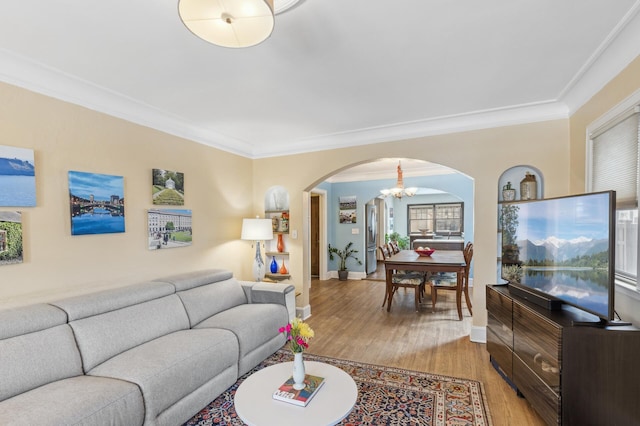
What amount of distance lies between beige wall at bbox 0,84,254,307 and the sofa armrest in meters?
0.71

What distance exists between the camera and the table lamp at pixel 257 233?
4152 millimetres

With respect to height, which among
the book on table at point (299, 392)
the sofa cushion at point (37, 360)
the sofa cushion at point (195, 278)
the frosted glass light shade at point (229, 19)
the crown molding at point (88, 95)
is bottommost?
the book on table at point (299, 392)

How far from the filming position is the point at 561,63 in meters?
2.33

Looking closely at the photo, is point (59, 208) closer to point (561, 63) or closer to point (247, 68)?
point (247, 68)

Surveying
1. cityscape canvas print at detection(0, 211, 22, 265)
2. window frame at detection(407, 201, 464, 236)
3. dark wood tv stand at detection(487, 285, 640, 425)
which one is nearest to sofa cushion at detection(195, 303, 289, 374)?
cityscape canvas print at detection(0, 211, 22, 265)

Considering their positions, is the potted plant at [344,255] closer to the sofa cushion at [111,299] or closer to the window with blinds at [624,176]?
the sofa cushion at [111,299]

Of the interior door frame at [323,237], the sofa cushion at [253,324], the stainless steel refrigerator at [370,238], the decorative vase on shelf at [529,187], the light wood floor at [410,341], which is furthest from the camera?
the stainless steel refrigerator at [370,238]

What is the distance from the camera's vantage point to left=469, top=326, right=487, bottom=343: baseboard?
3.48 meters

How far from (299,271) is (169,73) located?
296cm

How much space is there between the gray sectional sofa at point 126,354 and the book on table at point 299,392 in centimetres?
75

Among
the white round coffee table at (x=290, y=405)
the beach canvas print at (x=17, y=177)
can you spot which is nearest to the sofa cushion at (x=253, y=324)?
the white round coffee table at (x=290, y=405)

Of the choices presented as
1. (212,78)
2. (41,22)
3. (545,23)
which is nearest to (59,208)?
(41,22)

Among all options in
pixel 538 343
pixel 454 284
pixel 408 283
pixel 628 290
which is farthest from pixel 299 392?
pixel 454 284

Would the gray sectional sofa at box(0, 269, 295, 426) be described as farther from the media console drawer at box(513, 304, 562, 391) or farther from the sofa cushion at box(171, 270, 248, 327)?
the media console drawer at box(513, 304, 562, 391)
